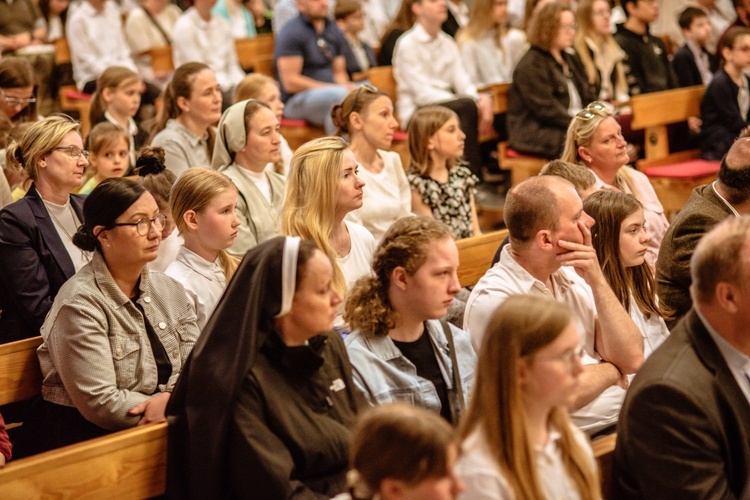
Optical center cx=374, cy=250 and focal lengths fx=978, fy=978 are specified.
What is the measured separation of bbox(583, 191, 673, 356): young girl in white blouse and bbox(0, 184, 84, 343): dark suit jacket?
1.86 m

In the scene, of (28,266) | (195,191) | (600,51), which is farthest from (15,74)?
(600,51)

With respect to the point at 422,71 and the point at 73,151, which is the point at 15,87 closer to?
the point at 73,151

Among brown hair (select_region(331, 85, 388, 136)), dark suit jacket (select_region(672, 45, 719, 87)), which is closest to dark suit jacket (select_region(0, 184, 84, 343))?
brown hair (select_region(331, 85, 388, 136))

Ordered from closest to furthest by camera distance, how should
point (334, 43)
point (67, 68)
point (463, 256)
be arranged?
1. point (463, 256)
2. point (334, 43)
3. point (67, 68)

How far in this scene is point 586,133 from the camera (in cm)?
424

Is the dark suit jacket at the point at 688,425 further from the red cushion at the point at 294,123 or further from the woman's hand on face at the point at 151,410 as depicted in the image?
the red cushion at the point at 294,123

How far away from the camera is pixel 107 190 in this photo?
112 inches

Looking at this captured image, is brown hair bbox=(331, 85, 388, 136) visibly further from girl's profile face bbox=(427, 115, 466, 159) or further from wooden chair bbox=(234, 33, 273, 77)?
wooden chair bbox=(234, 33, 273, 77)

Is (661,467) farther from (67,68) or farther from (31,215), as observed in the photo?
(67,68)

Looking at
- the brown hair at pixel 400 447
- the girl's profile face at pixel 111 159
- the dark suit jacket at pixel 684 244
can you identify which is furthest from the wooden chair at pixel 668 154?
the brown hair at pixel 400 447

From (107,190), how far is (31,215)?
2.48 ft

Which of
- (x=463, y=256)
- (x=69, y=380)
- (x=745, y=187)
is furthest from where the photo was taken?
(x=463, y=256)

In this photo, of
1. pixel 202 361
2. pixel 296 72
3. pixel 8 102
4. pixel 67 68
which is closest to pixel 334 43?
pixel 296 72

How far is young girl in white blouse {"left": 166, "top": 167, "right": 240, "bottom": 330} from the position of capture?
10.8 feet
